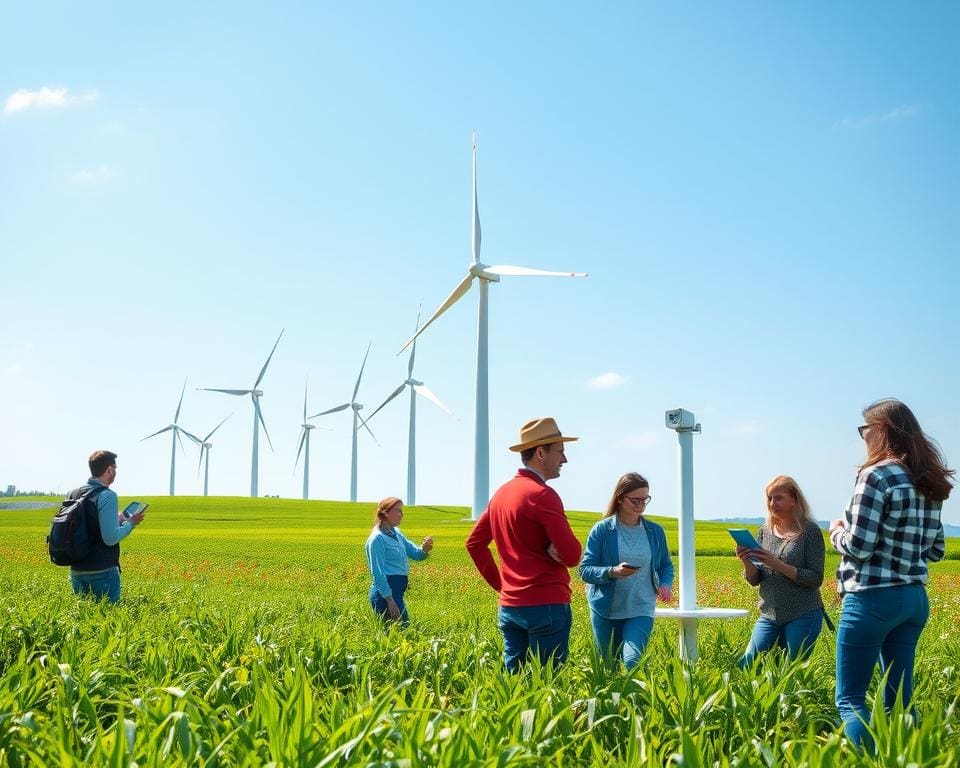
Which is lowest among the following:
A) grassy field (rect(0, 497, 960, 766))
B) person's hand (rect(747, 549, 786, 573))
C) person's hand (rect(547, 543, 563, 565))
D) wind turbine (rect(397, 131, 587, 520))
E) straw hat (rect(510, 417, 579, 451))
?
Result: grassy field (rect(0, 497, 960, 766))

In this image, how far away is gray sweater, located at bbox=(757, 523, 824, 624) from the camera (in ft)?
23.4

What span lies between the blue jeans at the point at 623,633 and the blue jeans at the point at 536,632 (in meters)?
0.76

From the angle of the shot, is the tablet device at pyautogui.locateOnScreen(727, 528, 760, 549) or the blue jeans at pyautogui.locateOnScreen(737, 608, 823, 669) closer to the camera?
the tablet device at pyautogui.locateOnScreen(727, 528, 760, 549)

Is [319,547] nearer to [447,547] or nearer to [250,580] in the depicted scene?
[447,547]

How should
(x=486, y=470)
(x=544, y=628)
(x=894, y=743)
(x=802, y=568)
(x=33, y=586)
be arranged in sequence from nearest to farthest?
1. (x=894, y=743)
2. (x=544, y=628)
3. (x=802, y=568)
4. (x=33, y=586)
5. (x=486, y=470)

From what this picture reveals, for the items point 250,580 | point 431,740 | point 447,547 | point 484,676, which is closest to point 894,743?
point 431,740

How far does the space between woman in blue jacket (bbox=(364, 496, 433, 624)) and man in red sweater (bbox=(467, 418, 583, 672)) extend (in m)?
4.00

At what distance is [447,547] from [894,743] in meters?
30.1

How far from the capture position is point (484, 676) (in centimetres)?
576

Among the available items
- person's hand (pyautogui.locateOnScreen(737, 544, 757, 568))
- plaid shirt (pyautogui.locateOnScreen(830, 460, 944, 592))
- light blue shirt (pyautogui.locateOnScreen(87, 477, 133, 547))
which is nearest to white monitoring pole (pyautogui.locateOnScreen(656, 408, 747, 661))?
person's hand (pyautogui.locateOnScreen(737, 544, 757, 568))

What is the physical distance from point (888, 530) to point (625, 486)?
241cm

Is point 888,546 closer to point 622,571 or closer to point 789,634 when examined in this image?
point 622,571

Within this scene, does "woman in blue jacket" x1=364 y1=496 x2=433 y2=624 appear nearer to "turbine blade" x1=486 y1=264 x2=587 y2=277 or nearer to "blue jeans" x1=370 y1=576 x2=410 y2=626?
"blue jeans" x1=370 y1=576 x2=410 y2=626

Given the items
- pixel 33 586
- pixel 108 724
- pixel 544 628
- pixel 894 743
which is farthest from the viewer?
pixel 33 586
